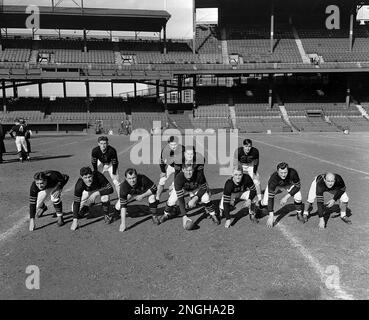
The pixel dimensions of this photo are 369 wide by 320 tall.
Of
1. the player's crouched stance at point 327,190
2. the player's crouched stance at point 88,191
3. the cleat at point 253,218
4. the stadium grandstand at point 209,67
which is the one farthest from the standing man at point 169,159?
the stadium grandstand at point 209,67

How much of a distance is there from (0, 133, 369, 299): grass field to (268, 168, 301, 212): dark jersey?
24.0 inches

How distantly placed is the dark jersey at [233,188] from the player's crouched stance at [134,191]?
151 centimetres

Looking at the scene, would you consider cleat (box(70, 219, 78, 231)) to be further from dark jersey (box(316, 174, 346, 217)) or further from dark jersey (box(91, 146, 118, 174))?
dark jersey (box(316, 174, 346, 217))

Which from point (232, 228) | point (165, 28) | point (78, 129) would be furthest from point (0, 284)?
point (165, 28)

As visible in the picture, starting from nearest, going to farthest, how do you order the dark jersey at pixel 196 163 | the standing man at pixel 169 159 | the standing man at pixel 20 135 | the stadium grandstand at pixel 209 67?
the dark jersey at pixel 196 163
the standing man at pixel 169 159
the standing man at pixel 20 135
the stadium grandstand at pixel 209 67

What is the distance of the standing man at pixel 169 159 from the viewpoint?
9.17m

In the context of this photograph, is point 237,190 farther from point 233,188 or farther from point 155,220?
point 155,220

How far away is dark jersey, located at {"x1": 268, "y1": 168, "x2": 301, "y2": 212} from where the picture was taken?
7.41 m

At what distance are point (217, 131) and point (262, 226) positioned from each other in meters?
31.4

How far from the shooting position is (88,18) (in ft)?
146

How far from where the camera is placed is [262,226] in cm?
746

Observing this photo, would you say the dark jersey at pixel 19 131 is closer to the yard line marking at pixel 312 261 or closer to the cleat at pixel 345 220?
the yard line marking at pixel 312 261

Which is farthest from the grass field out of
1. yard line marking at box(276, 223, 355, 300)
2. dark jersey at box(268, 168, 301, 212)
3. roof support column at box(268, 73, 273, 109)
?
roof support column at box(268, 73, 273, 109)
